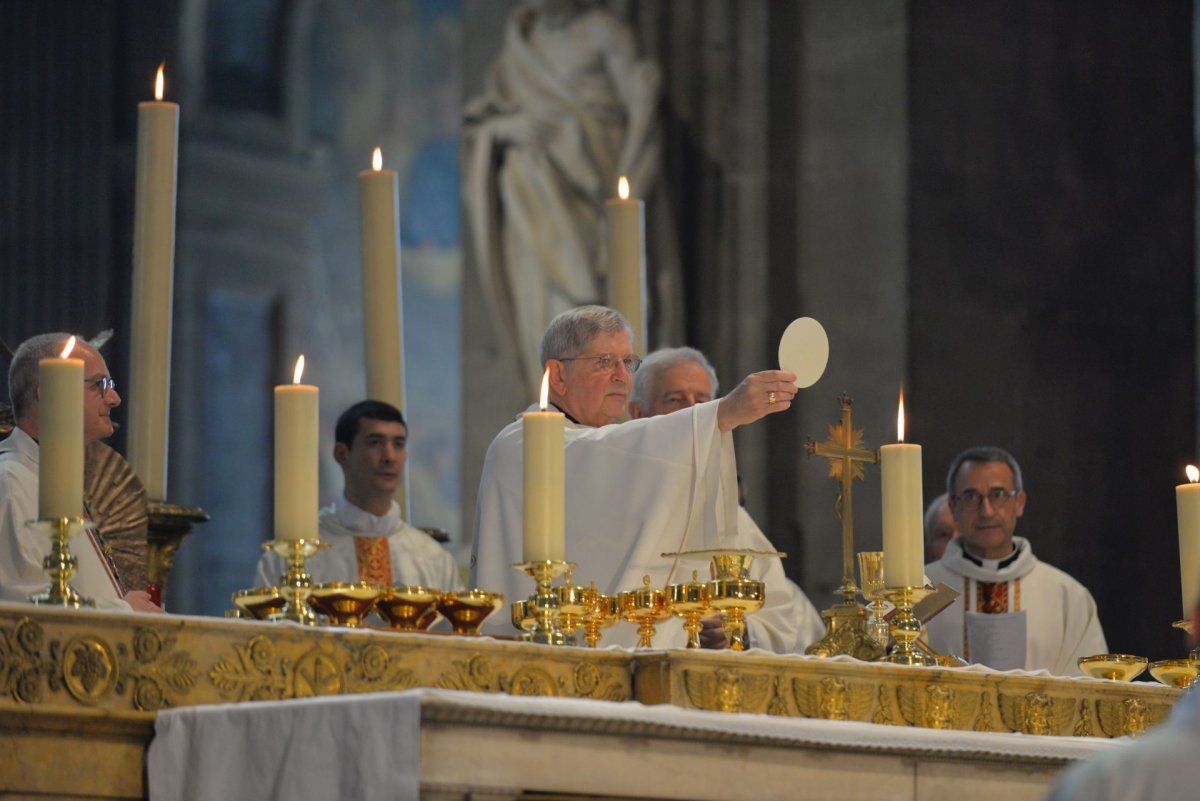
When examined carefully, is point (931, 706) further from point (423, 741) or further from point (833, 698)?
point (423, 741)

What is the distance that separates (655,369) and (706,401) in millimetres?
409

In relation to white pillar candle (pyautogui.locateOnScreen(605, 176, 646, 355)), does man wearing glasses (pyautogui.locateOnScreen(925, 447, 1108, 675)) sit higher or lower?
lower

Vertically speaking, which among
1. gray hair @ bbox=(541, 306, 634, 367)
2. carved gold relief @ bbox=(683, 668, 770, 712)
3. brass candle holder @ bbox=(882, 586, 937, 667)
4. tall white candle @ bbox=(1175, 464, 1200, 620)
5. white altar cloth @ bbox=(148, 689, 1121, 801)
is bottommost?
white altar cloth @ bbox=(148, 689, 1121, 801)

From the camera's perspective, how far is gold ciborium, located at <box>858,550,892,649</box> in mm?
4754

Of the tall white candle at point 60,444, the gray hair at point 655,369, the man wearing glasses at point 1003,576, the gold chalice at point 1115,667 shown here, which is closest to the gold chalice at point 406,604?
the tall white candle at point 60,444

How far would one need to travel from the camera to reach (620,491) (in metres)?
5.37

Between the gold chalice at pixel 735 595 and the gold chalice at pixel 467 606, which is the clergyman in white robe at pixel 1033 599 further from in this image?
the gold chalice at pixel 467 606

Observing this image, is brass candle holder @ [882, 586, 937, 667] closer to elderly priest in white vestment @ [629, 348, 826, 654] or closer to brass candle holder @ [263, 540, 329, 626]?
brass candle holder @ [263, 540, 329, 626]

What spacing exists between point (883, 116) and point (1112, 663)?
4719mm

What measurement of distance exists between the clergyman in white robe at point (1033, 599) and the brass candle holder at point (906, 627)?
2.65 meters

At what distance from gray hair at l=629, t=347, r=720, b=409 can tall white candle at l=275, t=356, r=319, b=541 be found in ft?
9.04

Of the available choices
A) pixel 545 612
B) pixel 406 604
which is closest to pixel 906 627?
pixel 545 612

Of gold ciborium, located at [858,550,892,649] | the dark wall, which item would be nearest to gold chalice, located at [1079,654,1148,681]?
gold ciborium, located at [858,550,892,649]

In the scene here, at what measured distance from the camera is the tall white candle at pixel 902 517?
14.8ft
